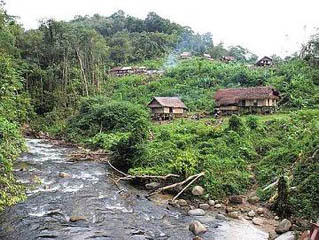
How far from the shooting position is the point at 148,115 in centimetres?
3731

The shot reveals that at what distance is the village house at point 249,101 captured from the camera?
35.4 m

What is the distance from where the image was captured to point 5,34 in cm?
2791

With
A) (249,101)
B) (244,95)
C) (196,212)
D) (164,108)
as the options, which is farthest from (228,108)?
(196,212)

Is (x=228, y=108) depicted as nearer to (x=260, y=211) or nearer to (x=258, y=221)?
(x=260, y=211)

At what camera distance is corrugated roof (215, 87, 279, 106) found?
116 feet

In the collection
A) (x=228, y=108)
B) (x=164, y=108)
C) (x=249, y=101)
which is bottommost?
(x=228, y=108)

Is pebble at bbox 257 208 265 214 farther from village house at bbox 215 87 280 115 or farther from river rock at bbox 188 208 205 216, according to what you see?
village house at bbox 215 87 280 115

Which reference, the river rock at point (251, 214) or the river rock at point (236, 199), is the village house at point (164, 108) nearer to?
the river rock at point (236, 199)

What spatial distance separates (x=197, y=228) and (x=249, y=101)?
1007 inches

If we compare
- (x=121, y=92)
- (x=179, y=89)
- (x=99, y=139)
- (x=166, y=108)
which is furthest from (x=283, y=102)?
(x=121, y=92)

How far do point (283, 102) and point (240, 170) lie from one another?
20.2m

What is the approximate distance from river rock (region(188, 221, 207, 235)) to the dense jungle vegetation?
3868mm

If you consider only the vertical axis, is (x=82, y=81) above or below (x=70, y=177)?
above

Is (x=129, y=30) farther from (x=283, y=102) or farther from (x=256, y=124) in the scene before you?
(x=256, y=124)
